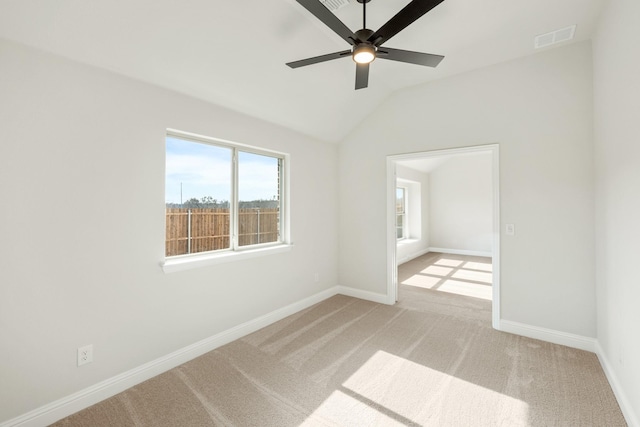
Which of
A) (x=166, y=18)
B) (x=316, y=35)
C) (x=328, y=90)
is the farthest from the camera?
(x=328, y=90)

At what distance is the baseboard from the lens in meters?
1.80

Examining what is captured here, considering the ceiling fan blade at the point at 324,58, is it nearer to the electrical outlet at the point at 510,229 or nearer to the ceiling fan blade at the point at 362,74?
the ceiling fan blade at the point at 362,74

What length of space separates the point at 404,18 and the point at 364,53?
0.35 metres

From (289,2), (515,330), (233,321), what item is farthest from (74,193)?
(515,330)

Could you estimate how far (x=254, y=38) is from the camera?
2.35m

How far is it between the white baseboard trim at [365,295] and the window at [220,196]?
1461 millimetres

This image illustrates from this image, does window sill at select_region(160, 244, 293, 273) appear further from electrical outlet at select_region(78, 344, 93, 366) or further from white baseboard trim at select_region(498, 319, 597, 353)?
white baseboard trim at select_region(498, 319, 597, 353)

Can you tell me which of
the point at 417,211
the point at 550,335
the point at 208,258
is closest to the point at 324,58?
the point at 208,258

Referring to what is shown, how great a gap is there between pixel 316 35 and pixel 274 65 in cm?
47

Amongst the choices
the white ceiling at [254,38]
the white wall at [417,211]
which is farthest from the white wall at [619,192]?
the white wall at [417,211]

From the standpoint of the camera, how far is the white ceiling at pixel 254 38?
5.89 feet

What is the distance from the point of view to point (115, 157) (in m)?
2.15

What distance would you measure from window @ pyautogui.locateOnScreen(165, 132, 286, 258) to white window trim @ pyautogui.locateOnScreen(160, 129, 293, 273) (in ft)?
0.06

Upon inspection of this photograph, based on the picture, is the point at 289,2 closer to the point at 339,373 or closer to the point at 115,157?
the point at 115,157
